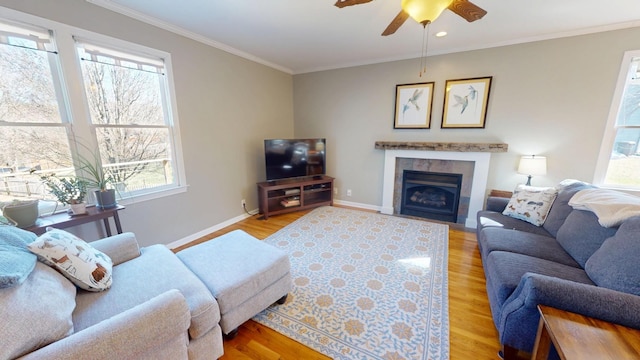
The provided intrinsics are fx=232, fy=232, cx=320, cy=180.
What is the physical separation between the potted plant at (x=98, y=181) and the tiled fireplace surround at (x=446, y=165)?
3368mm

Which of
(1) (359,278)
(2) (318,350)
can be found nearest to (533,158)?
(1) (359,278)

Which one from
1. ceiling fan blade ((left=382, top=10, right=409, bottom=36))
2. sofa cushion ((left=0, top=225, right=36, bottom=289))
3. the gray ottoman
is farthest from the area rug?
ceiling fan blade ((left=382, top=10, right=409, bottom=36))

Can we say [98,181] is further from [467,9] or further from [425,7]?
[467,9]

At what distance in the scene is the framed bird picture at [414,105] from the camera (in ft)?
11.3

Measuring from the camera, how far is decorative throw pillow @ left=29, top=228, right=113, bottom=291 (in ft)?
3.99

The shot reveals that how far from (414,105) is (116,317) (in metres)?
3.85

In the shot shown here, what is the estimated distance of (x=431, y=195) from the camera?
3.77 metres

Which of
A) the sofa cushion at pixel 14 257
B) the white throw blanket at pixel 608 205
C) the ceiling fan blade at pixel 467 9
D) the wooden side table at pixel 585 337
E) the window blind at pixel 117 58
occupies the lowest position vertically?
the wooden side table at pixel 585 337

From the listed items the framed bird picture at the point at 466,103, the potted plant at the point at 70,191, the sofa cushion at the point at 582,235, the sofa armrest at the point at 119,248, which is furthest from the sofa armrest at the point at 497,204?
the potted plant at the point at 70,191

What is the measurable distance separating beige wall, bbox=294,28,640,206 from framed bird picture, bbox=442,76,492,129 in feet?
0.28

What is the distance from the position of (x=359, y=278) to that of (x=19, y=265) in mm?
2077

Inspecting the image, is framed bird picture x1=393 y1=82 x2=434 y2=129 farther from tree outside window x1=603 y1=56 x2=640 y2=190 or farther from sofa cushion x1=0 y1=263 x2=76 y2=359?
sofa cushion x1=0 y1=263 x2=76 y2=359

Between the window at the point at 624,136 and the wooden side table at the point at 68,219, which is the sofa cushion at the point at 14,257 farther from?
the window at the point at 624,136

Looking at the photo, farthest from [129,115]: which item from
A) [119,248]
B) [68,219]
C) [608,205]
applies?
[608,205]
